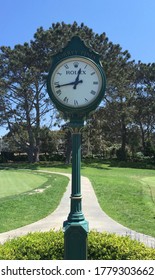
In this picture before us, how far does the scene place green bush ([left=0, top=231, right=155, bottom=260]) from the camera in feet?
16.1

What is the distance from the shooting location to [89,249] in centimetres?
521

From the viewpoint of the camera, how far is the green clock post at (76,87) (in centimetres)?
481

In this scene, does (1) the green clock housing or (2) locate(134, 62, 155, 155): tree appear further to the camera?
(2) locate(134, 62, 155, 155): tree

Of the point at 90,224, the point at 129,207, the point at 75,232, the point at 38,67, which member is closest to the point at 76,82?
the point at 75,232

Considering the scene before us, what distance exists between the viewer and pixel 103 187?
18078 millimetres

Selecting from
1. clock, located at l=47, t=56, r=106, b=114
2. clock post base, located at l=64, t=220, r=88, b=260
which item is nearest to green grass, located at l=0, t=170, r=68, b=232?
clock post base, located at l=64, t=220, r=88, b=260

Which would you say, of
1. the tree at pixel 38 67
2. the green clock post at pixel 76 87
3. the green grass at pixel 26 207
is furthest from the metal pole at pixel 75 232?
the tree at pixel 38 67

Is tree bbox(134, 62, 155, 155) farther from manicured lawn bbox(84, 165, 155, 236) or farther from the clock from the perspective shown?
the clock

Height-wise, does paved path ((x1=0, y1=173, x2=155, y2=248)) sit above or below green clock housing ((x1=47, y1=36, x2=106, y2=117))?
below

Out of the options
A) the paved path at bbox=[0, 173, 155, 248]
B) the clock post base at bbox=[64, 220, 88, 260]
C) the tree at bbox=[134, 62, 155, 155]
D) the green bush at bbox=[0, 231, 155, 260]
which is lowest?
the paved path at bbox=[0, 173, 155, 248]

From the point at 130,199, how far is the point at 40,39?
85.2 ft

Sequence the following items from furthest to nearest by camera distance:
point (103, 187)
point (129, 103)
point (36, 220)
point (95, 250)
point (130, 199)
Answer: point (129, 103)
point (103, 187)
point (130, 199)
point (36, 220)
point (95, 250)

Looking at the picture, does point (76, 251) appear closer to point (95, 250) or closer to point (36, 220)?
point (95, 250)
